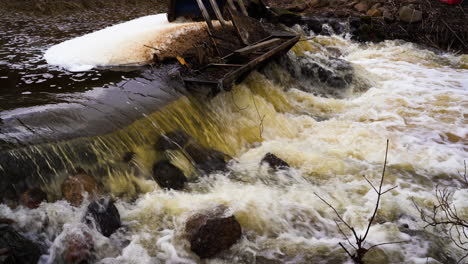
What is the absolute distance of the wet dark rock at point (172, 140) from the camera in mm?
5101

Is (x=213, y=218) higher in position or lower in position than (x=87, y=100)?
lower

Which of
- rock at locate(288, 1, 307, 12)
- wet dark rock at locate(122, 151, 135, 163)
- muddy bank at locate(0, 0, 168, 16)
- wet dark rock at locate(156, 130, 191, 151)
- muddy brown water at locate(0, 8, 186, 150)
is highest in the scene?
muddy bank at locate(0, 0, 168, 16)

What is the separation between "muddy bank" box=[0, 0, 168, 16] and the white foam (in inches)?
215

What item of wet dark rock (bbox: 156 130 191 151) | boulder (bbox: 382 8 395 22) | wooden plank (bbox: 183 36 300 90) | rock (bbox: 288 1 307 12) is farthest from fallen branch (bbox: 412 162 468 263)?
rock (bbox: 288 1 307 12)

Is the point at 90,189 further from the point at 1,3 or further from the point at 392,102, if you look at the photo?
the point at 1,3

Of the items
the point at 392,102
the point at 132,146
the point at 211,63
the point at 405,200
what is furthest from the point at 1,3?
the point at 405,200

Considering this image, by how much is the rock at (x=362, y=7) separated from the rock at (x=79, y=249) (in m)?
14.2

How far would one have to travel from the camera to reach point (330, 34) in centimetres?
1341

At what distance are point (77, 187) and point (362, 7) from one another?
45.9 ft

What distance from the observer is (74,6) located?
15.3 m

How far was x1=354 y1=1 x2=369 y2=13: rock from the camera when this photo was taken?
14.6m

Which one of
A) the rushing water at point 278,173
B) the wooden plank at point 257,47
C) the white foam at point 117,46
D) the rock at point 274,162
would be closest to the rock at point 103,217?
the rushing water at point 278,173

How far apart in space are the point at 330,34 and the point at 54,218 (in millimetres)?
12061

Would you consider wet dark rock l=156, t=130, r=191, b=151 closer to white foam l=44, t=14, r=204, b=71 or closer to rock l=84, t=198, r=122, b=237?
rock l=84, t=198, r=122, b=237
